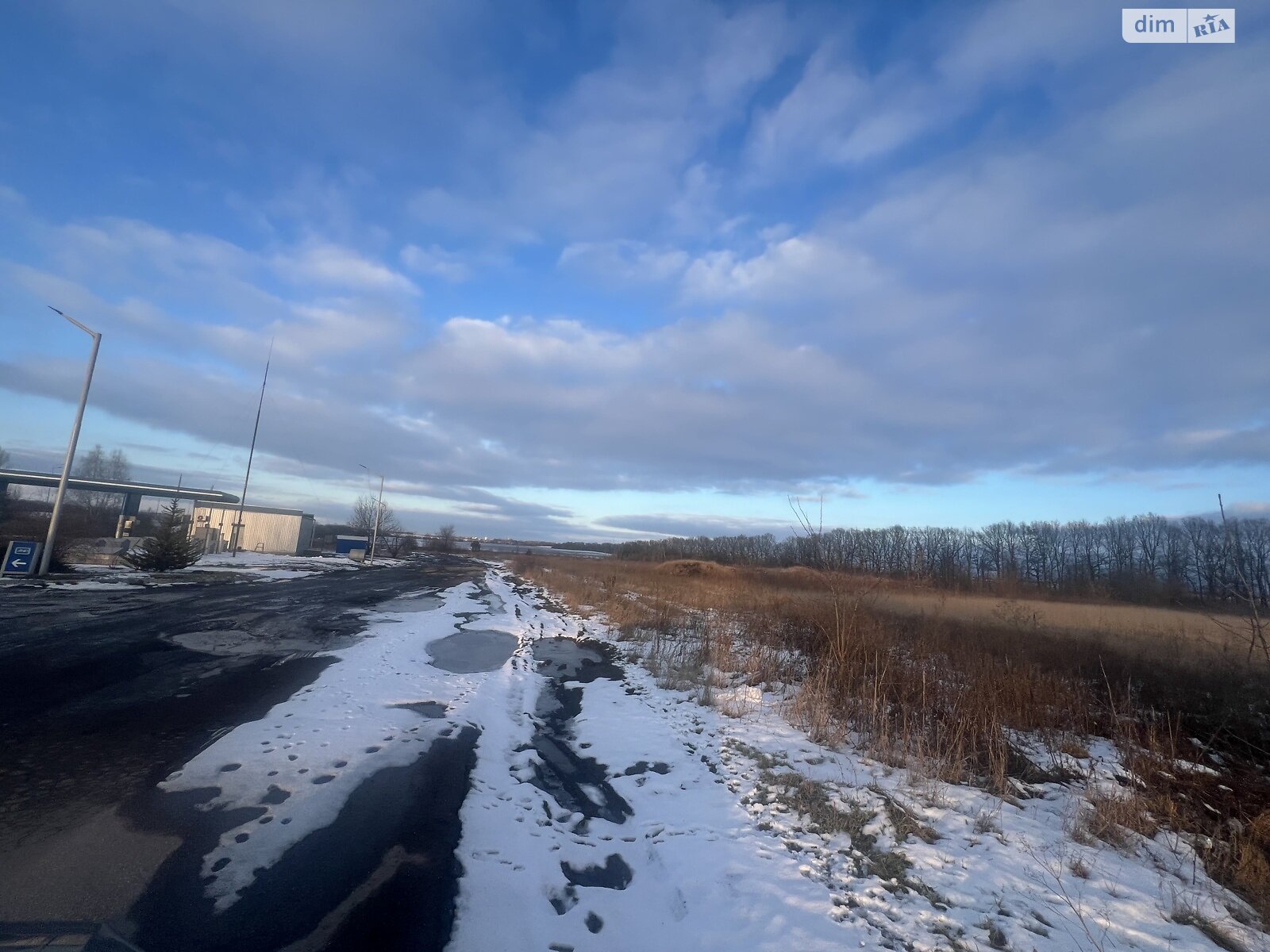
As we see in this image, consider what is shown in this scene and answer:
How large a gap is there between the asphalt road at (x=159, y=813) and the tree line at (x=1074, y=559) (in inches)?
256

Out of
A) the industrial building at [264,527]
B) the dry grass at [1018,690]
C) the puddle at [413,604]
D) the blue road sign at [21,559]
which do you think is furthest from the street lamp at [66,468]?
the industrial building at [264,527]

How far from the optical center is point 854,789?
228 inches

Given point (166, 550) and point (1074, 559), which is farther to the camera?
point (1074, 559)

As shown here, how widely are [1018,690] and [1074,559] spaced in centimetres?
3889

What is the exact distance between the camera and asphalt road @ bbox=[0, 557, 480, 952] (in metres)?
3.14

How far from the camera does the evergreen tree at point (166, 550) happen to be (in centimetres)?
2417

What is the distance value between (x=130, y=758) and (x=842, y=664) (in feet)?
27.9

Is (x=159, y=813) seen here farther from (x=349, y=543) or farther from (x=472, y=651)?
(x=349, y=543)

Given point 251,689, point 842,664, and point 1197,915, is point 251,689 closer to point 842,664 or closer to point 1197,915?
point 842,664

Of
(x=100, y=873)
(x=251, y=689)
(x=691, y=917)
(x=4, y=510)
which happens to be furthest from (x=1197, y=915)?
(x=4, y=510)

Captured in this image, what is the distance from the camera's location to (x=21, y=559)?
62.1 ft

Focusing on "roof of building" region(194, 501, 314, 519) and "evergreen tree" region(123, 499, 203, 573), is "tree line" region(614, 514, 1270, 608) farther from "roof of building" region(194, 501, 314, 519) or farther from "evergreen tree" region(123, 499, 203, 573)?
"roof of building" region(194, 501, 314, 519)

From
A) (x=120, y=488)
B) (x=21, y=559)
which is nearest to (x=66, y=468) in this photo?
(x=21, y=559)

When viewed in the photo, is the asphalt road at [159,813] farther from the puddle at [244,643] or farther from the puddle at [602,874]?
the puddle at [602,874]
